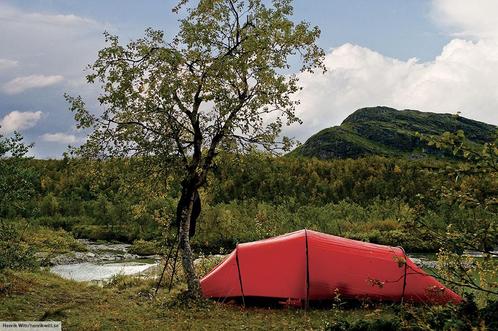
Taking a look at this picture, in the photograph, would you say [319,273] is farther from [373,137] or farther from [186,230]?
[373,137]

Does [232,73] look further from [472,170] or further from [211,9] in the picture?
[472,170]

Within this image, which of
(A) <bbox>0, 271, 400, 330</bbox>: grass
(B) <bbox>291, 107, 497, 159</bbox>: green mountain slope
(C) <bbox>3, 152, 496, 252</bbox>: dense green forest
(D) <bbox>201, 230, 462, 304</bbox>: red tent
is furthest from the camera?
(B) <bbox>291, 107, 497, 159</bbox>: green mountain slope

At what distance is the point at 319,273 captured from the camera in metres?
17.5

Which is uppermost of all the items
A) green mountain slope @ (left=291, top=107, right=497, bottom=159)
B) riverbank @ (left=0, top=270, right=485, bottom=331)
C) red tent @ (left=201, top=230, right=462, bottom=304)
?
green mountain slope @ (left=291, top=107, right=497, bottom=159)

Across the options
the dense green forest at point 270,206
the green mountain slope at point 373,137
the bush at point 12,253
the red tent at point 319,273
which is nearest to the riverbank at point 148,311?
the red tent at point 319,273

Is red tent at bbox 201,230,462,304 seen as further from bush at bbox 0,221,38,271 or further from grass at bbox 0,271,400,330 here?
bush at bbox 0,221,38,271

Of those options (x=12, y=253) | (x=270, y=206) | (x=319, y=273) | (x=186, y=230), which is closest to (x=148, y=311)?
(x=186, y=230)

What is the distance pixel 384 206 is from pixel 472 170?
189ft

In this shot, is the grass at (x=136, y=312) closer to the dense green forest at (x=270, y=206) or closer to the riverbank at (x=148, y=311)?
the riverbank at (x=148, y=311)

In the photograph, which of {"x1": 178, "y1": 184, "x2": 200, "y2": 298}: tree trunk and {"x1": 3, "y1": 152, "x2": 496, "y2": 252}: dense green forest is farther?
{"x1": 3, "y1": 152, "x2": 496, "y2": 252}: dense green forest

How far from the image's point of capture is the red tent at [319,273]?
1741 centimetres

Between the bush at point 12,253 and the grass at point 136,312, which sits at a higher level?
the bush at point 12,253

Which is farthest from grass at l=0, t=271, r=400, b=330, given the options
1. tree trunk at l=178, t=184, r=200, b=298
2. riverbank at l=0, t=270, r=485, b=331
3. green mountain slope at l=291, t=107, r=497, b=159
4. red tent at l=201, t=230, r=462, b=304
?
green mountain slope at l=291, t=107, r=497, b=159

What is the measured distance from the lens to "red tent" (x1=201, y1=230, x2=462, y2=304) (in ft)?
57.1
